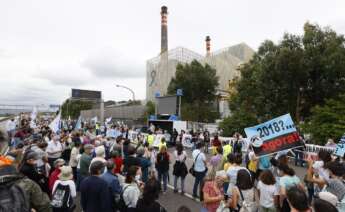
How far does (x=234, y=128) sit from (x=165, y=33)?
43725mm

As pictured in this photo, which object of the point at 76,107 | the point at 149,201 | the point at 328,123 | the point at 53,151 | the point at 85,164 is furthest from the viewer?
the point at 76,107

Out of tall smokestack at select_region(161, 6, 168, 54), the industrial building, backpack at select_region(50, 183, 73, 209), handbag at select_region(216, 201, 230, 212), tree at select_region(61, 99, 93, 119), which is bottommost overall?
handbag at select_region(216, 201, 230, 212)

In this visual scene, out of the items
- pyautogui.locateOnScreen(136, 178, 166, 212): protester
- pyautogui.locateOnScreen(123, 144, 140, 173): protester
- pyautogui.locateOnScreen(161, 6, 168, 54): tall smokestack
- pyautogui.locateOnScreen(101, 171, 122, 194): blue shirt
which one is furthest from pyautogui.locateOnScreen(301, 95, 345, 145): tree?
pyautogui.locateOnScreen(161, 6, 168, 54): tall smokestack

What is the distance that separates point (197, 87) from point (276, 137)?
3094 cm

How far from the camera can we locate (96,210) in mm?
4355

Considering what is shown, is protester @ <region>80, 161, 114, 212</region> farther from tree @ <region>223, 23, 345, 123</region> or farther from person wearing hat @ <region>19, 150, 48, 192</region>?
tree @ <region>223, 23, 345, 123</region>

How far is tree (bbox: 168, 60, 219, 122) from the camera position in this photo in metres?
36.6

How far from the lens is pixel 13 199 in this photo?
2.35 metres

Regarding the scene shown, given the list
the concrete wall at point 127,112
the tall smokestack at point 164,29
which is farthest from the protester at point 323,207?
the tall smokestack at point 164,29

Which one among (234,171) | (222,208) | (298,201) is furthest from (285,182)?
(298,201)

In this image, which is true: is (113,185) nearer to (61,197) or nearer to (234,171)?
(61,197)

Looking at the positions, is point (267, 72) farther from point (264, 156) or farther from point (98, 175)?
point (98, 175)

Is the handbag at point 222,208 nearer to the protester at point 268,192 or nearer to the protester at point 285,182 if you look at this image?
the protester at point 268,192

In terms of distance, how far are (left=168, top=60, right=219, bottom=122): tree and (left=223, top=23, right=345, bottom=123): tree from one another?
1481 cm
